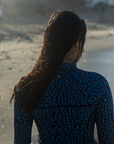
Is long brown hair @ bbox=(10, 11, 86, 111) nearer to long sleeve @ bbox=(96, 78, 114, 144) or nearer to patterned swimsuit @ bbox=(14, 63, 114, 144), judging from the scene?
patterned swimsuit @ bbox=(14, 63, 114, 144)

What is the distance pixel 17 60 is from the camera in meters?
5.55

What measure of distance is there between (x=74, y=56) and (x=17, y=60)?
4689 mm

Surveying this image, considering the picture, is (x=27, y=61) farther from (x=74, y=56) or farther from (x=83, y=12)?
(x=83, y=12)

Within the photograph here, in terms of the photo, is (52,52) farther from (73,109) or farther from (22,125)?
(22,125)

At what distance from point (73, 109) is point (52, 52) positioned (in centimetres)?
30

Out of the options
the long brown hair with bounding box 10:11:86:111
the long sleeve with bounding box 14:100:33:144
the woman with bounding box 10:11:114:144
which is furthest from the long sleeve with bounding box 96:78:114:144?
the long sleeve with bounding box 14:100:33:144

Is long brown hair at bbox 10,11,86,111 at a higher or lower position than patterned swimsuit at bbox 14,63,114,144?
higher

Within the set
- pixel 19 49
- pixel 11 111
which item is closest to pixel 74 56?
pixel 11 111

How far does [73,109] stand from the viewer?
971 millimetres

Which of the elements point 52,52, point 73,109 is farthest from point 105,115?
point 52,52

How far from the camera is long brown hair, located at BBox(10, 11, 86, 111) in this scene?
940 mm

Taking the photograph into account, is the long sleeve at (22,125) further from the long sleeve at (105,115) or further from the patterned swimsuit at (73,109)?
the long sleeve at (105,115)

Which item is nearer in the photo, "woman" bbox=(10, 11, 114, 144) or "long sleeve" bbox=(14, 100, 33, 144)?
"woman" bbox=(10, 11, 114, 144)

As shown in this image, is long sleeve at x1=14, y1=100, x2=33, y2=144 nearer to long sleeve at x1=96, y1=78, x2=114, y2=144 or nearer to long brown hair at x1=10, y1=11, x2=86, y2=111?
long brown hair at x1=10, y1=11, x2=86, y2=111
